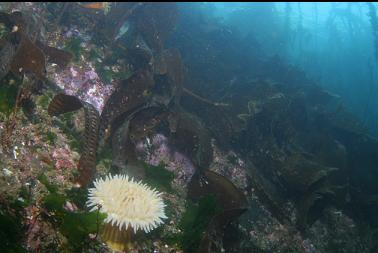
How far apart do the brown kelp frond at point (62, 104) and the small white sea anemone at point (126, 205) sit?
1249 mm

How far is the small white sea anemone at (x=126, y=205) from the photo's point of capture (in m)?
2.31

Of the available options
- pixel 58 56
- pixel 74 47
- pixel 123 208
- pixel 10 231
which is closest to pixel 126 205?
pixel 123 208

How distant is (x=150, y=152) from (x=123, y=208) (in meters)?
1.90

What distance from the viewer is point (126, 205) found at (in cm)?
236

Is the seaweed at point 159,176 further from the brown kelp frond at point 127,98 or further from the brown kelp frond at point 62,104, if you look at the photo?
the brown kelp frond at point 62,104

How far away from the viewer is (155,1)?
24.6 feet

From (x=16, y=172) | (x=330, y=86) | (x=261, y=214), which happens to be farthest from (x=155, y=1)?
(x=330, y=86)

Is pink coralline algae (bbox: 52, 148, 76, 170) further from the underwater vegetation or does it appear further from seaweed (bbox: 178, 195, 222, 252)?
seaweed (bbox: 178, 195, 222, 252)

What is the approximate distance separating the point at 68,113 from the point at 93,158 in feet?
2.88

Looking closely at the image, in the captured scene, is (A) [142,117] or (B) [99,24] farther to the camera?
(B) [99,24]

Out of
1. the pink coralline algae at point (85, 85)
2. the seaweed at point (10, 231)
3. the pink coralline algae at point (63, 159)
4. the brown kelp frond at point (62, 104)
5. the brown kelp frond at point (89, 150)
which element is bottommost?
the pink coralline algae at point (85, 85)

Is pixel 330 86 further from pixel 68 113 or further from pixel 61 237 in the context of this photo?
pixel 61 237

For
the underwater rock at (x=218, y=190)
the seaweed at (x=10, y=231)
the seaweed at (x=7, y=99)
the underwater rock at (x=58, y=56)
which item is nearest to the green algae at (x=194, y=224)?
the underwater rock at (x=218, y=190)

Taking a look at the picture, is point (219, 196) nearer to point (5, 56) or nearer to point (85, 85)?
point (85, 85)
